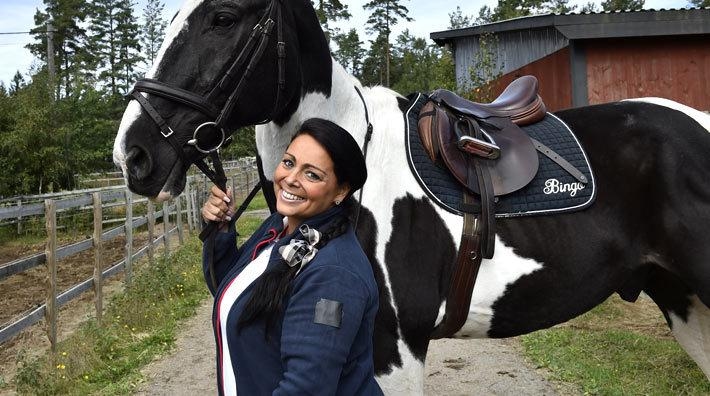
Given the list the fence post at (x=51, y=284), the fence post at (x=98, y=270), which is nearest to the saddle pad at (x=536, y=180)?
the fence post at (x=51, y=284)

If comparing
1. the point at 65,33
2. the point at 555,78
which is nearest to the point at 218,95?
the point at 555,78

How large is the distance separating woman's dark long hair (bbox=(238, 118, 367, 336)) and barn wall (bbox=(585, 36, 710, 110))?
28.9 ft

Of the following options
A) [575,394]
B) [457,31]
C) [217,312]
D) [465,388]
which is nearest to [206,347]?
[465,388]

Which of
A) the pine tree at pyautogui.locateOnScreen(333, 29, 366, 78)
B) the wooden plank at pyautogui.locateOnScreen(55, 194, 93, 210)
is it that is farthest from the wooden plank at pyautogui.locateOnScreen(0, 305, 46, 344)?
the pine tree at pyautogui.locateOnScreen(333, 29, 366, 78)

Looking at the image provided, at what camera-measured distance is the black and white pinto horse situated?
2080 millimetres

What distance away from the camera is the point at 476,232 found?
2377 mm

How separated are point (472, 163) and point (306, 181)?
3.92 feet

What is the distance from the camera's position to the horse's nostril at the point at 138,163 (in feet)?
6.33

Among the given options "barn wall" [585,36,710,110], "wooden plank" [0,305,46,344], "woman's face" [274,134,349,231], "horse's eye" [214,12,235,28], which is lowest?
"wooden plank" [0,305,46,344]

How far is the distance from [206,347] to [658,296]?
402cm

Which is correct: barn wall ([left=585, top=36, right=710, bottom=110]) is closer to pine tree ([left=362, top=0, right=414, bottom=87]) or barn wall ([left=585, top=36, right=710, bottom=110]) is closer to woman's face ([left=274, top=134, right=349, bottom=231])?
woman's face ([left=274, top=134, right=349, bottom=231])

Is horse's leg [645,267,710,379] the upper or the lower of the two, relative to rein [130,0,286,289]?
lower

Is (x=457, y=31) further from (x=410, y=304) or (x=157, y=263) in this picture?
(x=410, y=304)

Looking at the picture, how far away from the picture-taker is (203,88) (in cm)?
208
